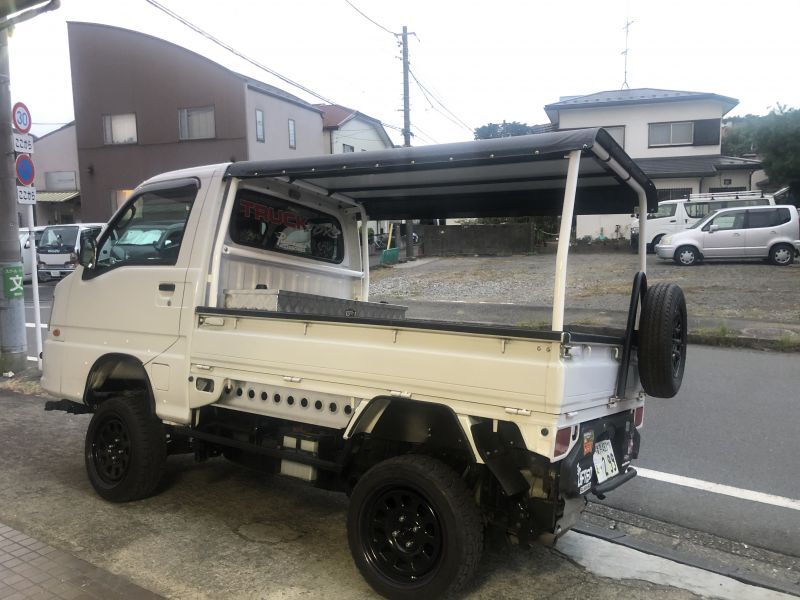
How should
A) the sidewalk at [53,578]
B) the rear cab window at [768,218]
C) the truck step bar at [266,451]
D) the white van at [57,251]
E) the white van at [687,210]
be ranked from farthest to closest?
the white van at [687,210] → the white van at [57,251] → the rear cab window at [768,218] → the truck step bar at [266,451] → the sidewalk at [53,578]

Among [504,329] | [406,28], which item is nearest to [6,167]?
[504,329]

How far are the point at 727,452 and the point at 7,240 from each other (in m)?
8.29

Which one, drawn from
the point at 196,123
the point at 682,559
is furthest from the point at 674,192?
the point at 682,559

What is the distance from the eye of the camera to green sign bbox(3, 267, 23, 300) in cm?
773

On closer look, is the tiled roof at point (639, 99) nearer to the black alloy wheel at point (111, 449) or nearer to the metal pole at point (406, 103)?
the metal pole at point (406, 103)

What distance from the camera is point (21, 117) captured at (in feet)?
25.3

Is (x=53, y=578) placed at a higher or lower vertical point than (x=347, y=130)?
lower

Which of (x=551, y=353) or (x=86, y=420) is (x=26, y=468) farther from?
(x=551, y=353)

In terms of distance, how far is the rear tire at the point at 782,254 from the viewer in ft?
55.3

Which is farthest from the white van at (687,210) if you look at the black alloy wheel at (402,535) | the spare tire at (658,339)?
the black alloy wheel at (402,535)

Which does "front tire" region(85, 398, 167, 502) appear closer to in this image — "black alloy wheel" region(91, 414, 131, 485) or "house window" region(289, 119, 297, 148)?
"black alloy wheel" region(91, 414, 131, 485)

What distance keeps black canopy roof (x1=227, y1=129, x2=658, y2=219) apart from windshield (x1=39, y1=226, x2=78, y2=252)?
649 inches

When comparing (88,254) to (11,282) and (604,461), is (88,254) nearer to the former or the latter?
(604,461)

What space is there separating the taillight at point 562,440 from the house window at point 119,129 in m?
28.5
